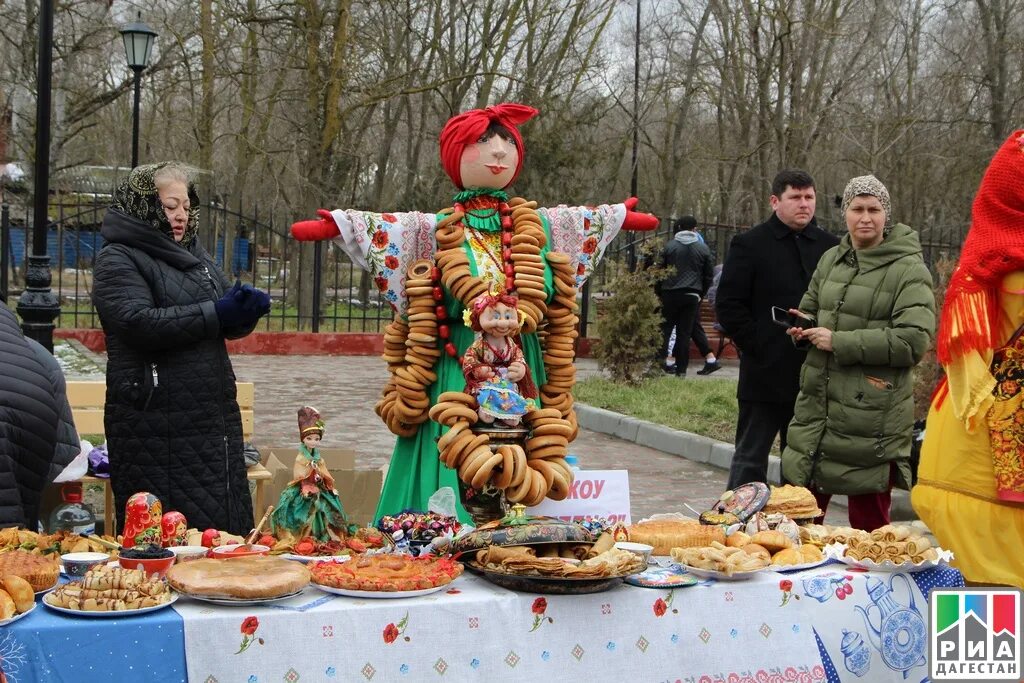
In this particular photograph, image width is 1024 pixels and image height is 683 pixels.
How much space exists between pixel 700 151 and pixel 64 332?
1829 cm

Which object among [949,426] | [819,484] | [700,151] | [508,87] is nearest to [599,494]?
[949,426]

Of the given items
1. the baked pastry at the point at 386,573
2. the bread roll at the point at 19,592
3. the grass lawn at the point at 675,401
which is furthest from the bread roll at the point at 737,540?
the grass lawn at the point at 675,401

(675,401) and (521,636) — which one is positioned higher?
(521,636)

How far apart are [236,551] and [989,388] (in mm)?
2456

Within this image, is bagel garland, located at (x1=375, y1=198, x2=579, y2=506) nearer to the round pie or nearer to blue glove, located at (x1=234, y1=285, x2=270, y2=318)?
blue glove, located at (x1=234, y1=285, x2=270, y2=318)

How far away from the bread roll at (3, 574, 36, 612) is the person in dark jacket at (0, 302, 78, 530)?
0.49 metres

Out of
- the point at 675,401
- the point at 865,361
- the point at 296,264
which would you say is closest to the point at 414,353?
the point at 865,361

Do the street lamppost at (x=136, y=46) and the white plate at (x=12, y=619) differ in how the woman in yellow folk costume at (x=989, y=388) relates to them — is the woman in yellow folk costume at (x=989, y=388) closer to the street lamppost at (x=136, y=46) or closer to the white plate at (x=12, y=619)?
the white plate at (x=12, y=619)

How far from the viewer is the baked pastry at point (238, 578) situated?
2.76 m

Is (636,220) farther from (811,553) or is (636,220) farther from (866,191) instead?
(811,553)

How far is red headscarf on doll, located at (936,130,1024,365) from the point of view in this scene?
155 inches

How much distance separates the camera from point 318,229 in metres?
4.14
